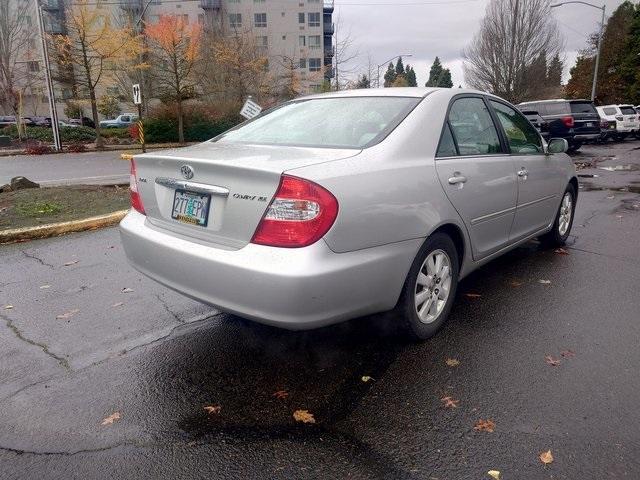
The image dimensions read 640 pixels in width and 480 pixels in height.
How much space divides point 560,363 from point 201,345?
7.35ft

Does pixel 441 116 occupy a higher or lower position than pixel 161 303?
higher

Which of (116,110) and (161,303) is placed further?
(116,110)

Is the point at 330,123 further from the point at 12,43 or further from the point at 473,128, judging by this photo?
the point at 12,43

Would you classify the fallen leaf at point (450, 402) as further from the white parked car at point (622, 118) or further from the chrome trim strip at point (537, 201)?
the white parked car at point (622, 118)

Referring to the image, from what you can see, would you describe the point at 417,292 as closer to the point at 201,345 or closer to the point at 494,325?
the point at 494,325

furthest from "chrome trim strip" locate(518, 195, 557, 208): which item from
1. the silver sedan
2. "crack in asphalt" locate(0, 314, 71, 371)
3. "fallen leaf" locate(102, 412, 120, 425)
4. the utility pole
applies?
the utility pole

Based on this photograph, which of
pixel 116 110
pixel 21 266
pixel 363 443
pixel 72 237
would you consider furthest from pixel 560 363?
pixel 116 110

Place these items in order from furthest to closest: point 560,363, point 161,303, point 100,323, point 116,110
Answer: point 116,110
point 161,303
point 100,323
point 560,363

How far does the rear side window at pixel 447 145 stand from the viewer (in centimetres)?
332

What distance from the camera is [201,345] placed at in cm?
331

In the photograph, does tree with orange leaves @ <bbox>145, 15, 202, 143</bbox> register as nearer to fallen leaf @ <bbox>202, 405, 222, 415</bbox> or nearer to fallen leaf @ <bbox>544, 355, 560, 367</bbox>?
fallen leaf @ <bbox>202, 405, 222, 415</bbox>

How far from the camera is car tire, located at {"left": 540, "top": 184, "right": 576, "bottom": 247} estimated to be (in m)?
5.28

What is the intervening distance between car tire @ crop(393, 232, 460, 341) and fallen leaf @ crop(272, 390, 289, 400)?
0.84 m

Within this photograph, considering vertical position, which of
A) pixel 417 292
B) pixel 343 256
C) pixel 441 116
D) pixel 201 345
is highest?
pixel 441 116
